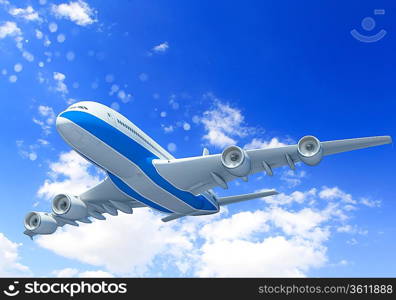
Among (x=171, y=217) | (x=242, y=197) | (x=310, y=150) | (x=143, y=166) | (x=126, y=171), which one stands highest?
(x=242, y=197)

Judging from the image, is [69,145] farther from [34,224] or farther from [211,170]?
[34,224]

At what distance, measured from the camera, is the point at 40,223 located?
34375 mm

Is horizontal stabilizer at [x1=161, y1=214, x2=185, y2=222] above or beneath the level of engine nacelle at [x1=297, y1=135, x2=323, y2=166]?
beneath

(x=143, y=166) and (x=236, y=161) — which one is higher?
(x=143, y=166)

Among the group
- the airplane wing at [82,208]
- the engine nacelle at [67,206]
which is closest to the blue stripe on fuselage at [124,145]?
the airplane wing at [82,208]

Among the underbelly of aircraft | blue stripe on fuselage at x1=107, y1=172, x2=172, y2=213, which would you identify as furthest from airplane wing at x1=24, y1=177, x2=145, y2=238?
the underbelly of aircraft

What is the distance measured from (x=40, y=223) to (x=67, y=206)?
3.41 m

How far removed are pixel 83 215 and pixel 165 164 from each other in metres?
11.2

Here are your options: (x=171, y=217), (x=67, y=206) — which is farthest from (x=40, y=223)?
(x=171, y=217)

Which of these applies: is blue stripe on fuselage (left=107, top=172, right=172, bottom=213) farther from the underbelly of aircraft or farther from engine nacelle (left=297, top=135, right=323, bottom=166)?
engine nacelle (left=297, top=135, right=323, bottom=166)

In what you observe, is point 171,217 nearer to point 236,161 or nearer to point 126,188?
point 126,188

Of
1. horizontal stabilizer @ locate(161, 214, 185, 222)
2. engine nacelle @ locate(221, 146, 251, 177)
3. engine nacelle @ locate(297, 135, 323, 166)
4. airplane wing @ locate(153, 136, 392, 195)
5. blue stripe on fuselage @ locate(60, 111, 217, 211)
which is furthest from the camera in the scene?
horizontal stabilizer @ locate(161, 214, 185, 222)

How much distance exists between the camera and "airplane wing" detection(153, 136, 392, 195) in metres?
25.5

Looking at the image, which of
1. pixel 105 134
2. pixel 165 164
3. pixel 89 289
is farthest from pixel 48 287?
pixel 165 164
